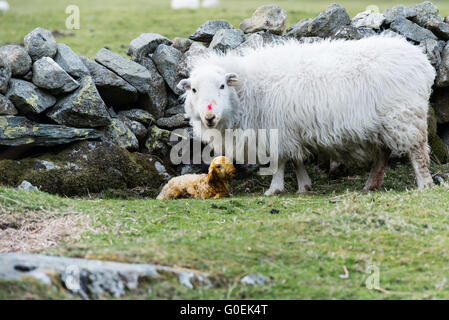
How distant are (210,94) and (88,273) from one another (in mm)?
4711

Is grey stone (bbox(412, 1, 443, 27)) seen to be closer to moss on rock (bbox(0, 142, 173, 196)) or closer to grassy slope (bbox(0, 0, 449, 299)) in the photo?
grassy slope (bbox(0, 0, 449, 299))

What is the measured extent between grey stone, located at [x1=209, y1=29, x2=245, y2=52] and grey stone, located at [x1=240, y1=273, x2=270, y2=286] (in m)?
6.94

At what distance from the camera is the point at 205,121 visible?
339 inches

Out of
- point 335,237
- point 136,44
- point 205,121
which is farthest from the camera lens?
point 136,44

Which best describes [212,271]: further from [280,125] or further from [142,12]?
[142,12]

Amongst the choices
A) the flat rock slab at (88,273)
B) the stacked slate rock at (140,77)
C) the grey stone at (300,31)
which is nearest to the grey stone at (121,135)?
the stacked slate rock at (140,77)

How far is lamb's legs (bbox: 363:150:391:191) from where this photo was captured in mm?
9508

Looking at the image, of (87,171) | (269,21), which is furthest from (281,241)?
(269,21)

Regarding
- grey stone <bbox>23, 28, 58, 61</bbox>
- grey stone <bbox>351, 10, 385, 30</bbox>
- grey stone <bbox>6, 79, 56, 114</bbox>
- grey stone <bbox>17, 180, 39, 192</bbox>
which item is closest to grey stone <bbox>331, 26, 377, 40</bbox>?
grey stone <bbox>351, 10, 385, 30</bbox>

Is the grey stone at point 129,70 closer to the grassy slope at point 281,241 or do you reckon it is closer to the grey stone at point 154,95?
the grey stone at point 154,95

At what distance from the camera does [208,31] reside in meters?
11.7

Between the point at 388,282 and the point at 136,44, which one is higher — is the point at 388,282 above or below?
below

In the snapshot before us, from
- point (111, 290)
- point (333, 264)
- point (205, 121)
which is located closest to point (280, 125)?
point (205, 121)

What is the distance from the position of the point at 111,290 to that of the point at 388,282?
2217 mm
